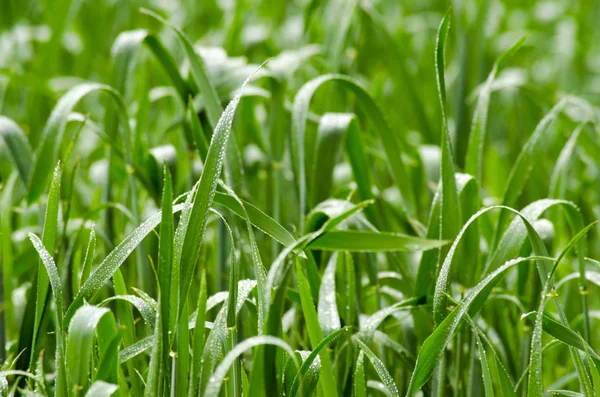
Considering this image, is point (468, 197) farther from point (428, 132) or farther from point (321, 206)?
point (428, 132)

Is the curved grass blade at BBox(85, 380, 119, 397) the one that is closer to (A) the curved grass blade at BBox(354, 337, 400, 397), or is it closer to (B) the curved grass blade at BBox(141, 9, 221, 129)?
(A) the curved grass blade at BBox(354, 337, 400, 397)

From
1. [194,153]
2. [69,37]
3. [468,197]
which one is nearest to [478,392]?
[468,197]

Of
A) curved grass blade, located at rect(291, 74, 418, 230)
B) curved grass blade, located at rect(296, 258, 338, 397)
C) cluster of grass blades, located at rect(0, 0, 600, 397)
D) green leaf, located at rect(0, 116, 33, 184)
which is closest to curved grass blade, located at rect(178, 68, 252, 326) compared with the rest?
cluster of grass blades, located at rect(0, 0, 600, 397)

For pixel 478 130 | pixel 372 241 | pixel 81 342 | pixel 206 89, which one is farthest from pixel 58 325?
pixel 478 130

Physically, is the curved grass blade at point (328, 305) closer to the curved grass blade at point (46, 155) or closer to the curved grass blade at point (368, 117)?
the curved grass blade at point (368, 117)

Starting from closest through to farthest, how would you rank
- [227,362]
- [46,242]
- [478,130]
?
[227,362] → [46,242] → [478,130]

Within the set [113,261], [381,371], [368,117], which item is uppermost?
[368,117]

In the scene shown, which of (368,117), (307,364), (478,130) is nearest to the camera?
(307,364)

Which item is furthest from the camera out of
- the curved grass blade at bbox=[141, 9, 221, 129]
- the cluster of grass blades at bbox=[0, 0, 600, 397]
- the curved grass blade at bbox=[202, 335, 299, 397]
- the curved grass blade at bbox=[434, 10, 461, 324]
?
the curved grass blade at bbox=[141, 9, 221, 129]

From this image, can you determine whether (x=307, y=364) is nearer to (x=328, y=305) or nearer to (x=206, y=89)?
(x=328, y=305)
